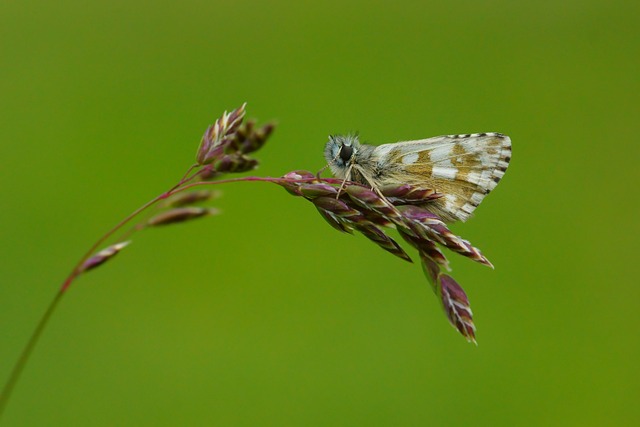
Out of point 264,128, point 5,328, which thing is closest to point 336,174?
point 264,128

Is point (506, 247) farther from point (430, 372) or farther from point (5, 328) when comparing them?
point (5, 328)

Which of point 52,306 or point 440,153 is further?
A: point 440,153

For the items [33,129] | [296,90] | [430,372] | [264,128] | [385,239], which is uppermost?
[296,90]

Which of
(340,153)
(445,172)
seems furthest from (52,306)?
(445,172)

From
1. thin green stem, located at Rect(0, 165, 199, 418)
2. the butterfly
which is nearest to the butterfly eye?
the butterfly

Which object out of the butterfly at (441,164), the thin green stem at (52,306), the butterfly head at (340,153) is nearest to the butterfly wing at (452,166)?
the butterfly at (441,164)

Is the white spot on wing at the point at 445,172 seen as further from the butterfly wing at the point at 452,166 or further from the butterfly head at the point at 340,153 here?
the butterfly head at the point at 340,153

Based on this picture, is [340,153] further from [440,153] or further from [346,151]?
[440,153]
